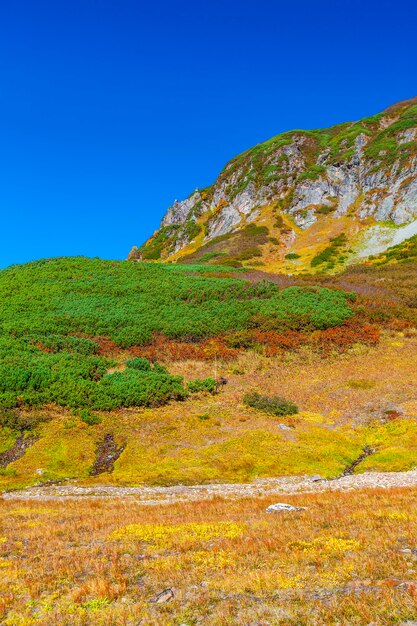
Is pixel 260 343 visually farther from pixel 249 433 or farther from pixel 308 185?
pixel 308 185

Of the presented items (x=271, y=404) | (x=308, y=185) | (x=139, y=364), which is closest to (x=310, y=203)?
(x=308, y=185)

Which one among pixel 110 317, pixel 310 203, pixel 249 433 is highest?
pixel 310 203

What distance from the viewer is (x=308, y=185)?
408 feet

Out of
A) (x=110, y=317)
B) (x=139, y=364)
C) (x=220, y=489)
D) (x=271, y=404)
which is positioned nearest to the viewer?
(x=220, y=489)

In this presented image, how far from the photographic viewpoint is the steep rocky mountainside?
3920 inches

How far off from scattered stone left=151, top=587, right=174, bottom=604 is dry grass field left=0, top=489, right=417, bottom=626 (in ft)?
0.09

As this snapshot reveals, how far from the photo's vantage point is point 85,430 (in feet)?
88.9

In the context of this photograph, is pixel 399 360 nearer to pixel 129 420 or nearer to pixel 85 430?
pixel 129 420

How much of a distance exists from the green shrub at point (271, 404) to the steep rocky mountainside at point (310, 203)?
198 feet

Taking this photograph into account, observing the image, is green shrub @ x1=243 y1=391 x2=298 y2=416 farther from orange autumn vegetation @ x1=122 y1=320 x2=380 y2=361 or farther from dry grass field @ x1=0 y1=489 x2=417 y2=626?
dry grass field @ x1=0 y1=489 x2=417 y2=626

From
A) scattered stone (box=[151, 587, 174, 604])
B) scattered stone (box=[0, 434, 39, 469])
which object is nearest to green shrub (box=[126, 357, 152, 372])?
scattered stone (box=[0, 434, 39, 469])

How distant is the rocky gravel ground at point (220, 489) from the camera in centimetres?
1895

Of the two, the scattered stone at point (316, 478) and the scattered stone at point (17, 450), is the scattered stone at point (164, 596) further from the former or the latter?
the scattered stone at point (17, 450)

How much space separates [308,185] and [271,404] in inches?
4185
